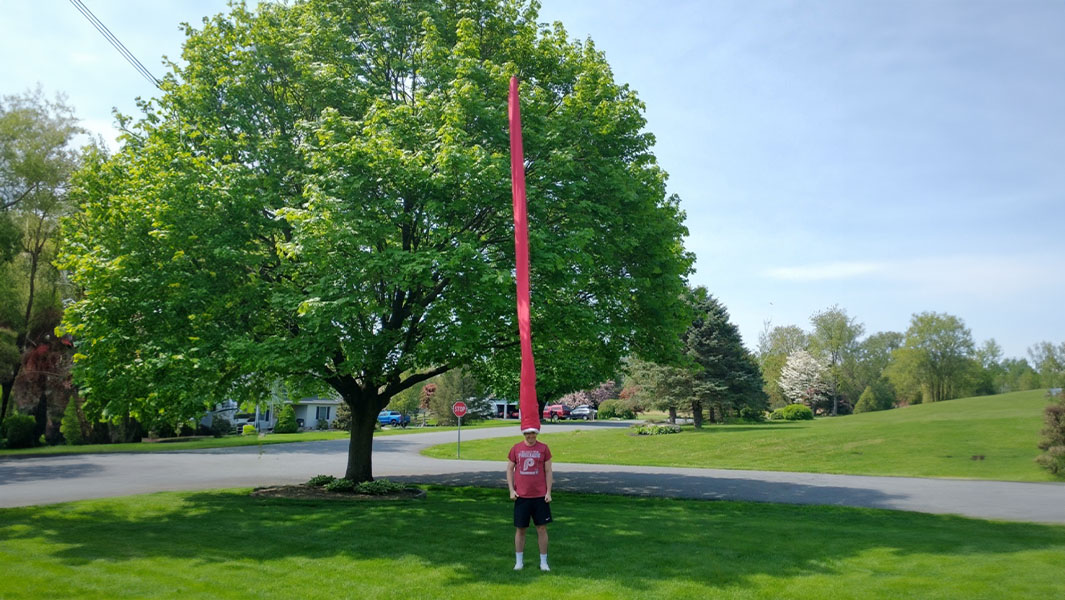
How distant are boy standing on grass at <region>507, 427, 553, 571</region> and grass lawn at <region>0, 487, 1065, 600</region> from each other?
48 centimetres

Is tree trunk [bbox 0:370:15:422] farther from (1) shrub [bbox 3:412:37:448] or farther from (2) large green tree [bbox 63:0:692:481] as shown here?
(2) large green tree [bbox 63:0:692:481]

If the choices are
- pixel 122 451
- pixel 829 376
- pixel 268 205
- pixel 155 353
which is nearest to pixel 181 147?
pixel 268 205

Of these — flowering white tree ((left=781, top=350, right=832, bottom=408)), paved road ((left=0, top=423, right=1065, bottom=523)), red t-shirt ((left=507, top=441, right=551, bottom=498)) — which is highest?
flowering white tree ((left=781, top=350, right=832, bottom=408))

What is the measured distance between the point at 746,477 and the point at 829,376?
57.8 metres

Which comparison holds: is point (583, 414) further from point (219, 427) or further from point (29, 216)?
point (29, 216)

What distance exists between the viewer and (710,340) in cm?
4166

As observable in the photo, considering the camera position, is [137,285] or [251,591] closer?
[251,591]

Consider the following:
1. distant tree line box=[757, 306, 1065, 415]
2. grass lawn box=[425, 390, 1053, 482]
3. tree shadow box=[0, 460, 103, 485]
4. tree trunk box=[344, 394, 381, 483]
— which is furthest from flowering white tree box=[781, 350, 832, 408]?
tree shadow box=[0, 460, 103, 485]

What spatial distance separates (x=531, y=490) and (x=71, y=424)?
40513mm

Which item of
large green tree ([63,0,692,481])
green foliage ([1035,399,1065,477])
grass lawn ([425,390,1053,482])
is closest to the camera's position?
large green tree ([63,0,692,481])

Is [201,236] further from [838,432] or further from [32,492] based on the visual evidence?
[838,432]

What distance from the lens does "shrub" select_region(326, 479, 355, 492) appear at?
17.2 metres

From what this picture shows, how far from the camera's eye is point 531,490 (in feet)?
28.3

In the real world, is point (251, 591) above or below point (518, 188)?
below
